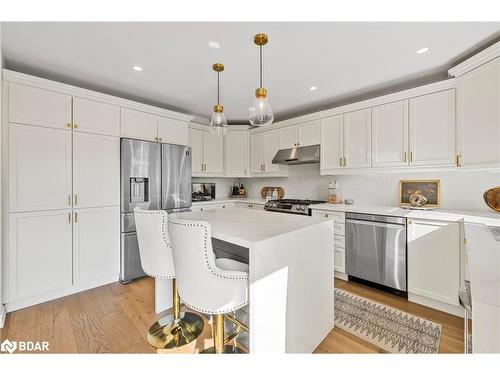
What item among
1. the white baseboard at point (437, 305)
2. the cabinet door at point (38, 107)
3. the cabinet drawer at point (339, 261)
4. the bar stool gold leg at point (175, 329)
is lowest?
the bar stool gold leg at point (175, 329)

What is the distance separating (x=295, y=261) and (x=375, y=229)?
1568mm

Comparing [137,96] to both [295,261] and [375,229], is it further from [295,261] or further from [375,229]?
[375,229]

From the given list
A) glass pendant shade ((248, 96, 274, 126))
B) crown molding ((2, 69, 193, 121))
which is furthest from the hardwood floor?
crown molding ((2, 69, 193, 121))

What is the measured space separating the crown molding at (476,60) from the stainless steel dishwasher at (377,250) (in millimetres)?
1487

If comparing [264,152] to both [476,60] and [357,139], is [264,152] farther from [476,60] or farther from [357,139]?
[476,60]

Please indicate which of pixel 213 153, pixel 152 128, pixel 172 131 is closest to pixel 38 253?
pixel 152 128

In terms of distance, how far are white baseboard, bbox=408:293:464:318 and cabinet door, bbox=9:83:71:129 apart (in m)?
4.14

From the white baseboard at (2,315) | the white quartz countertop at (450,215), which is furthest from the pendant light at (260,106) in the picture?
the white baseboard at (2,315)

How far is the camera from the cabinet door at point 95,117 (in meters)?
2.49

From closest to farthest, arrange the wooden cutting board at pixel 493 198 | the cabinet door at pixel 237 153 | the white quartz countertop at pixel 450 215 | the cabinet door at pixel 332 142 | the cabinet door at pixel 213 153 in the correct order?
the white quartz countertop at pixel 450 215
the wooden cutting board at pixel 493 198
the cabinet door at pixel 332 142
the cabinet door at pixel 213 153
the cabinet door at pixel 237 153

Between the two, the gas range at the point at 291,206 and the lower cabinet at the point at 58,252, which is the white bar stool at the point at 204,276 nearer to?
the lower cabinet at the point at 58,252

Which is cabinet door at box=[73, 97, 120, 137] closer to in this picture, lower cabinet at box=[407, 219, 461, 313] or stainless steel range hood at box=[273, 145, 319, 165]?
stainless steel range hood at box=[273, 145, 319, 165]
